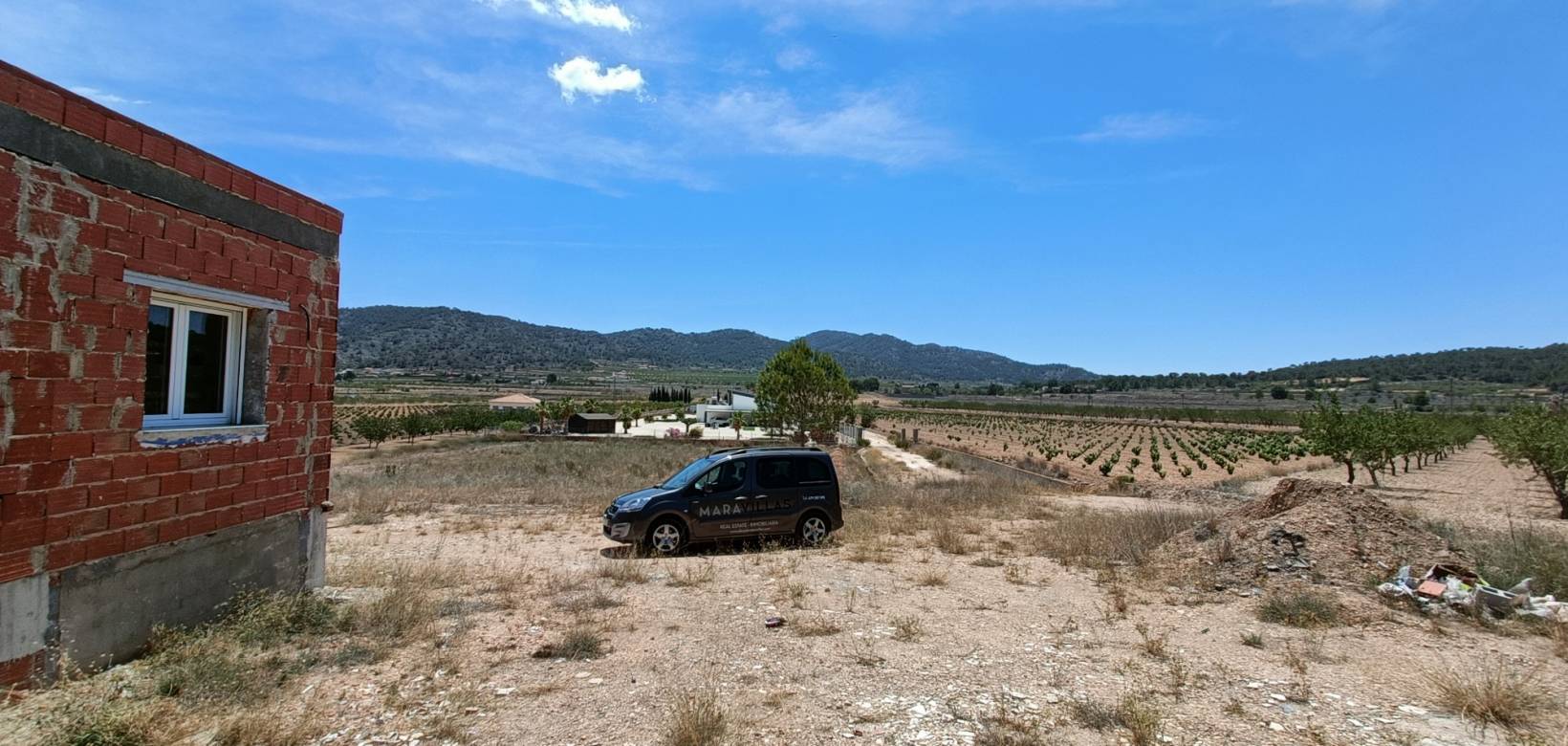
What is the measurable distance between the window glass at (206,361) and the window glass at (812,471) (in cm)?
819

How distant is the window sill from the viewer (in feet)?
18.7

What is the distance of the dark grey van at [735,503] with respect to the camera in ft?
37.3

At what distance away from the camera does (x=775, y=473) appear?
12414 millimetres

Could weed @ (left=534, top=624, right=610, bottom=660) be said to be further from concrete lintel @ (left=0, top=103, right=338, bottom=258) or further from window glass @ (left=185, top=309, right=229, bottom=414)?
concrete lintel @ (left=0, top=103, right=338, bottom=258)

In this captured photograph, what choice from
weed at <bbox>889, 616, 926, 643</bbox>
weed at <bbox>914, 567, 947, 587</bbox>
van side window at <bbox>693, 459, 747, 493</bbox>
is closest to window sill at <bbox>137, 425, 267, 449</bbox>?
van side window at <bbox>693, 459, 747, 493</bbox>

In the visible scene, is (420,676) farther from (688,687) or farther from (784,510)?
(784,510)

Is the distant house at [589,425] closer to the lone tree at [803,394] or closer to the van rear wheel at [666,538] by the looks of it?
the lone tree at [803,394]

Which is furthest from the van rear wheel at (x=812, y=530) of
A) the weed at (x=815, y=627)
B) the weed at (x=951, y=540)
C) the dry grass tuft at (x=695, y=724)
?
the dry grass tuft at (x=695, y=724)

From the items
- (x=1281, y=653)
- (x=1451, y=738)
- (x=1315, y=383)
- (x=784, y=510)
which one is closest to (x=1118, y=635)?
(x=1281, y=653)

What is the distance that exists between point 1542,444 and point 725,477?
25.6 m

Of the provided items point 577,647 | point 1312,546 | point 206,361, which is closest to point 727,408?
point 1312,546

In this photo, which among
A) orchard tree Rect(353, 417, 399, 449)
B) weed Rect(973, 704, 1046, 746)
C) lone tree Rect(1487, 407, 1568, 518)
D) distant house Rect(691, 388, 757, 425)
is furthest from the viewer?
distant house Rect(691, 388, 757, 425)

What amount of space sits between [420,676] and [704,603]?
325 centimetres

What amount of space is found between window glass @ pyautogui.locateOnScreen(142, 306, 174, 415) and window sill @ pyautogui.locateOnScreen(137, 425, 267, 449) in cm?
27
